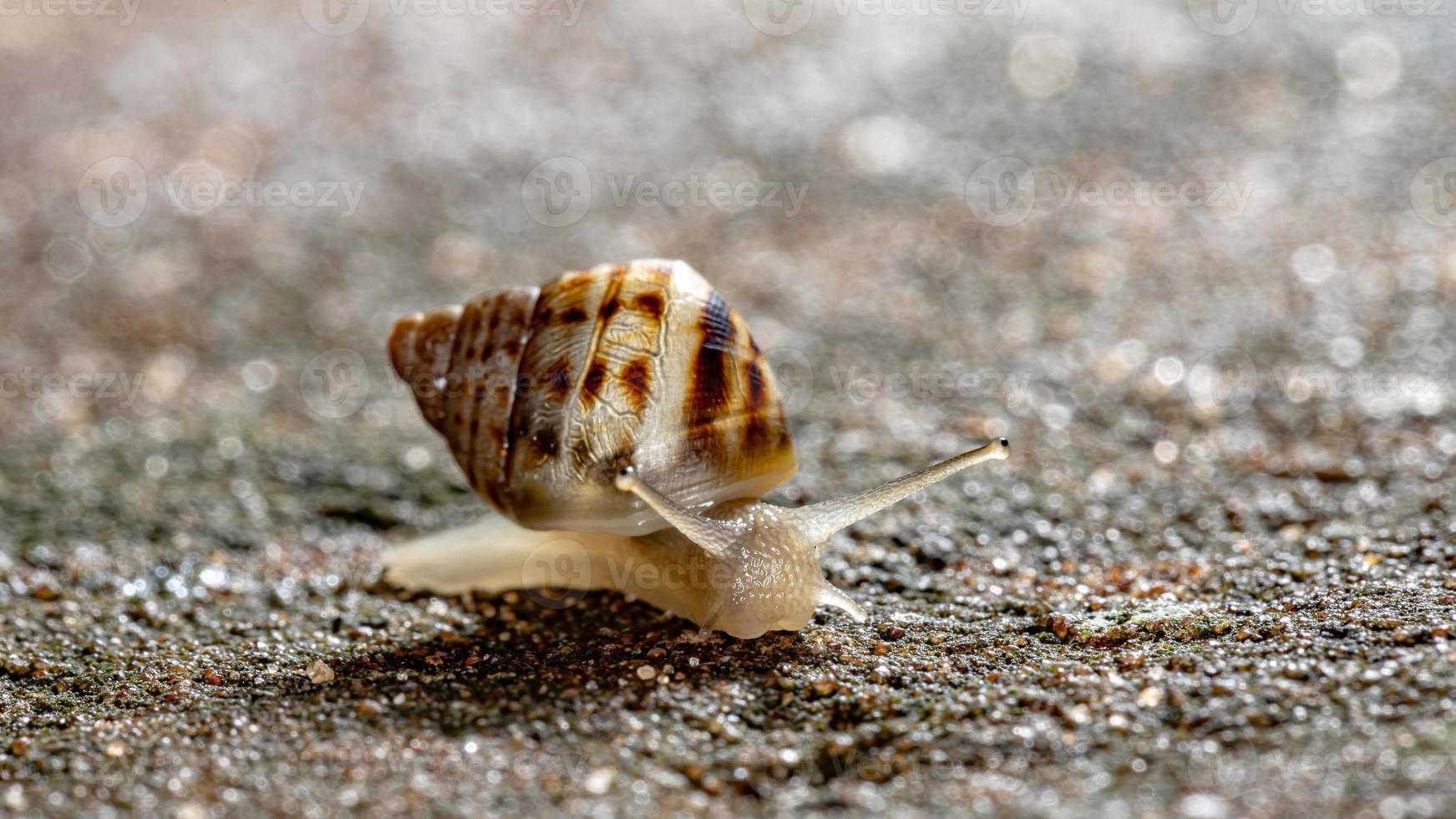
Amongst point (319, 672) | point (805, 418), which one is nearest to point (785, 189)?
point (805, 418)

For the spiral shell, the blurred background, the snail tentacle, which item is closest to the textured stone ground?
the blurred background

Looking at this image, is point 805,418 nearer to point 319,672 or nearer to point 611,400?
point 611,400

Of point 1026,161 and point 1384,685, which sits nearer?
point 1384,685

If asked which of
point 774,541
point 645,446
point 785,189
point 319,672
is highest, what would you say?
point 785,189

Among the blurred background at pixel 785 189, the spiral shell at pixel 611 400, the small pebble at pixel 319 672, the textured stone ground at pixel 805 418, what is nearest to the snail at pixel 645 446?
the spiral shell at pixel 611 400

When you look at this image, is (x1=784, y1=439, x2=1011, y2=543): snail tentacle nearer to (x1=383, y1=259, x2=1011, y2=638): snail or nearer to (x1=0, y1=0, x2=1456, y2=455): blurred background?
(x1=383, y1=259, x2=1011, y2=638): snail

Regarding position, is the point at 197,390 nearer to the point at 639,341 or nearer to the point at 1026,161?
the point at 639,341

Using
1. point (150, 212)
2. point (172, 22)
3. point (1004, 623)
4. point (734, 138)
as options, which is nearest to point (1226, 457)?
point (1004, 623)
